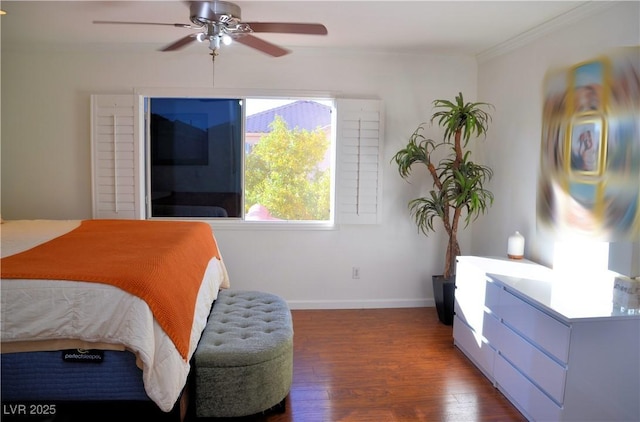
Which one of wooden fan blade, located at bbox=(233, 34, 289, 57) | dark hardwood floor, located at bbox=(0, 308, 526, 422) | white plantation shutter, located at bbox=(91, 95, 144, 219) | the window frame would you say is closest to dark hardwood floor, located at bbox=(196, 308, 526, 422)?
dark hardwood floor, located at bbox=(0, 308, 526, 422)

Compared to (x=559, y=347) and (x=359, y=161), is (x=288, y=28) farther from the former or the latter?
(x=559, y=347)

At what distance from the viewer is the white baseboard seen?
418 cm

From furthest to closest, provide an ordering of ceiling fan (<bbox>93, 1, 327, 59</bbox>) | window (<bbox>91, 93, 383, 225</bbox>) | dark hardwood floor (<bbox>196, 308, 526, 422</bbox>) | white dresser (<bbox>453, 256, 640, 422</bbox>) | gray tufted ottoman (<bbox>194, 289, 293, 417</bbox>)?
window (<bbox>91, 93, 383, 225</bbox>) < dark hardwood floor (<bbox>196, 308, 526, 422</bbox>) < ceiling fan (<bbox>93, 1, 327, 59</bbox>) < gray tufted ottoman (<bbox>194, 289, 293, 417</bbox>) < white dresser (<bbox>453, 256, 640, 422</bbox>)

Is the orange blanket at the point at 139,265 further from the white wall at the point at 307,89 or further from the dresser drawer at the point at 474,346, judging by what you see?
the dresser drawer at the point at 474,346

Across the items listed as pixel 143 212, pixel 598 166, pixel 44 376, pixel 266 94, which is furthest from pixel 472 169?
pixel 44 376

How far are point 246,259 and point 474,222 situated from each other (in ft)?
7.11

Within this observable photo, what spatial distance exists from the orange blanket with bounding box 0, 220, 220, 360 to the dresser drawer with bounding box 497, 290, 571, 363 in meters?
1.73

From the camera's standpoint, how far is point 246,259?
4129mm

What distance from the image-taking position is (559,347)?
84.0 inches

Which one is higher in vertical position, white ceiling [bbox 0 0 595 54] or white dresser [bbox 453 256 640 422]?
white ceiling [bbox 0 0 595 54]

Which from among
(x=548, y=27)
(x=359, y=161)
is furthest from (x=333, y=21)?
(x=548, y=27)

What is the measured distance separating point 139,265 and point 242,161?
2171 mm

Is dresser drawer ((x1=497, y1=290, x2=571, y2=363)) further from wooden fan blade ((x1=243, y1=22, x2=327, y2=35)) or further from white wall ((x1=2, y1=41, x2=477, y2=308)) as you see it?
wooden fan blade ((x1=243, y1=22, x2=327, y2=35))

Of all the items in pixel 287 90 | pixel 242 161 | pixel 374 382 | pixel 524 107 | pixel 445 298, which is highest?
pixel 287 90
